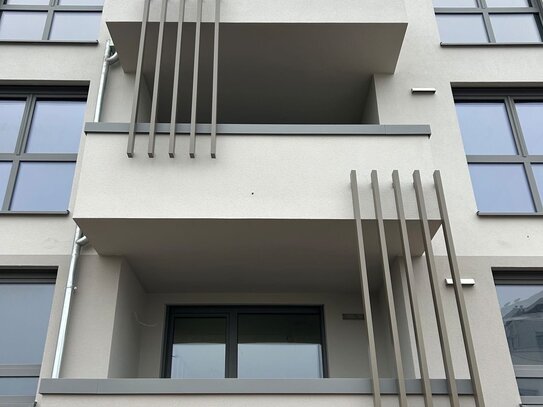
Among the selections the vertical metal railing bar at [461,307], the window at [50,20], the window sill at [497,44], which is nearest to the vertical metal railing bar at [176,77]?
the window at [50,20]

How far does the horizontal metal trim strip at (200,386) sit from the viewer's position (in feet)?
17.9

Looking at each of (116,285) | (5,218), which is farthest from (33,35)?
(116,285)

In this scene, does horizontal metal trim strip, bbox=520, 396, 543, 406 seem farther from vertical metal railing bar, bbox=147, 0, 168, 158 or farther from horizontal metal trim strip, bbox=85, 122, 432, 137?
vertical metal railing bar, bbox=147, 0, 168, 158

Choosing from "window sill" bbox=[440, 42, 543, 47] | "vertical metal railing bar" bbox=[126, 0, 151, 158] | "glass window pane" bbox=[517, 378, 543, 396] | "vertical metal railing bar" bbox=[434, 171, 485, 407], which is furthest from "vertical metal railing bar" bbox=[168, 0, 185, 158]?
"glass window pane" bbox=[517, 378, 543, 396]

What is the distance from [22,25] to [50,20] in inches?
16.4

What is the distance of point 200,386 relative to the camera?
5.47 meters

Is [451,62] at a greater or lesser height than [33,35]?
lesser

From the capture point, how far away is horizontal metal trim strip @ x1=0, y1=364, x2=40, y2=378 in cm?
652

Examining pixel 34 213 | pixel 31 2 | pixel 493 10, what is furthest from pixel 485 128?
pixel 31 2

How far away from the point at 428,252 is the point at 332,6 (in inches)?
137

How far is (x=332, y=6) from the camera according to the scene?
25.2 ft

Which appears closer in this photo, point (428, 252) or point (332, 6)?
point (428, 252)

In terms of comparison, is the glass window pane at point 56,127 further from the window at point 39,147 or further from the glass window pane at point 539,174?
the glass window pane at point 539,174

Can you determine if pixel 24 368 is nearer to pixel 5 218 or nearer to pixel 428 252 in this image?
pixel 5 218
